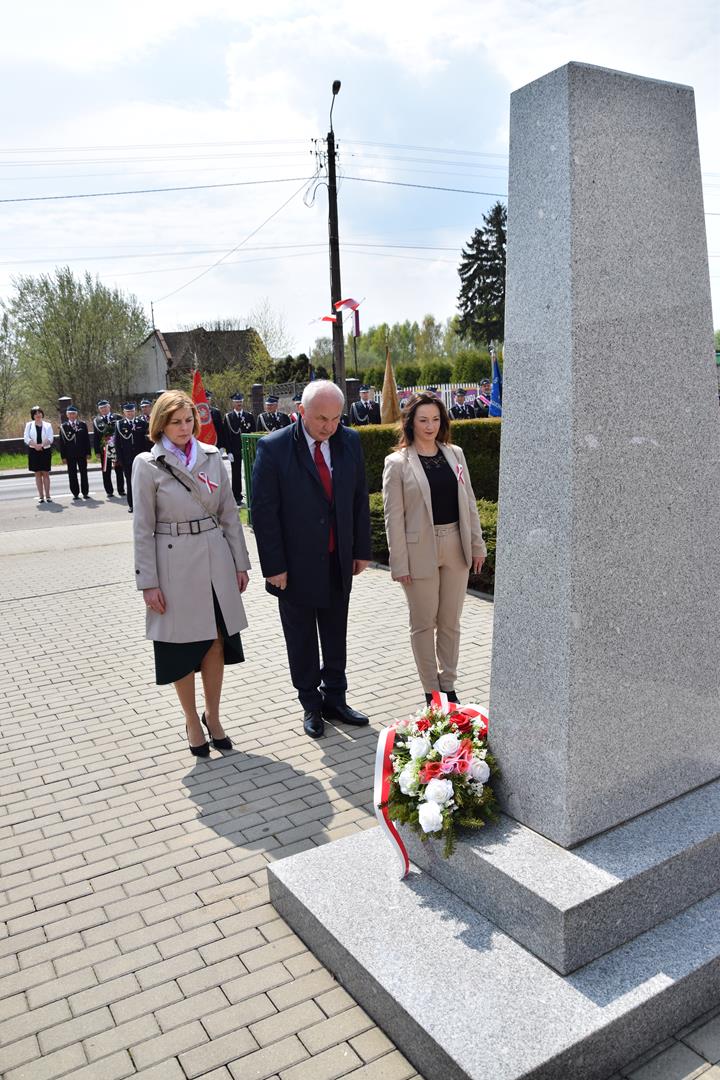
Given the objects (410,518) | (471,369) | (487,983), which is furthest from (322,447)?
(471,369)

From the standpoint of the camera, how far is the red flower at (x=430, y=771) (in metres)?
3.04

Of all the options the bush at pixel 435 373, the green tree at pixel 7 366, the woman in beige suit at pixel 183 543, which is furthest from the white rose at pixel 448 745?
the bush at pixel 435 373

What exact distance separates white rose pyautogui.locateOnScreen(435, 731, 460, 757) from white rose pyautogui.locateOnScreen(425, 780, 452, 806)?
0.39 ft

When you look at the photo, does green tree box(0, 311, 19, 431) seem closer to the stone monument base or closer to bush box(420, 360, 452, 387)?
bush box(420, 360, 452, 387)

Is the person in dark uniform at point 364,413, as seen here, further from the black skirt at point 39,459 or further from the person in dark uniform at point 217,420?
the black skirt at point 39,459

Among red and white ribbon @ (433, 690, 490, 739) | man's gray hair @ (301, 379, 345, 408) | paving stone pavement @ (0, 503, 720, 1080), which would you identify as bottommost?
paving stone pavement @ (0, 503, 720, 1080)

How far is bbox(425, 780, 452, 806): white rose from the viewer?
2.92 meters

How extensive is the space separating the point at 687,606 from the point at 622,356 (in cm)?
88

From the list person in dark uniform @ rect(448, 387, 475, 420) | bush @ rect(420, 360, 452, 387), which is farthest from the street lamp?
bush @ rect(420, 360, 452, 387)

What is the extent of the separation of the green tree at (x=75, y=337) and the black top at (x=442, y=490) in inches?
1394

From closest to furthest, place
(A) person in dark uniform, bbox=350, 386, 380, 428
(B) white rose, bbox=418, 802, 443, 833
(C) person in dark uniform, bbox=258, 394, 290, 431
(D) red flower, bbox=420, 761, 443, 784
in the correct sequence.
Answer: (B) white rose, bbox=418, 802, 443, 833 < (D) red flower, bbox=420, 761, 443, 784 < (C) person in dark uniform, bbox=258, 394, 290, 431 < (A) person in dark uniform, bbox=350, 386, 380, 428

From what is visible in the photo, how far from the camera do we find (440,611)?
4.91m

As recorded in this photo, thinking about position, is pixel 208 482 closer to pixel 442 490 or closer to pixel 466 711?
pixel 442 490

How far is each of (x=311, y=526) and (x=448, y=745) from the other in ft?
6.12
